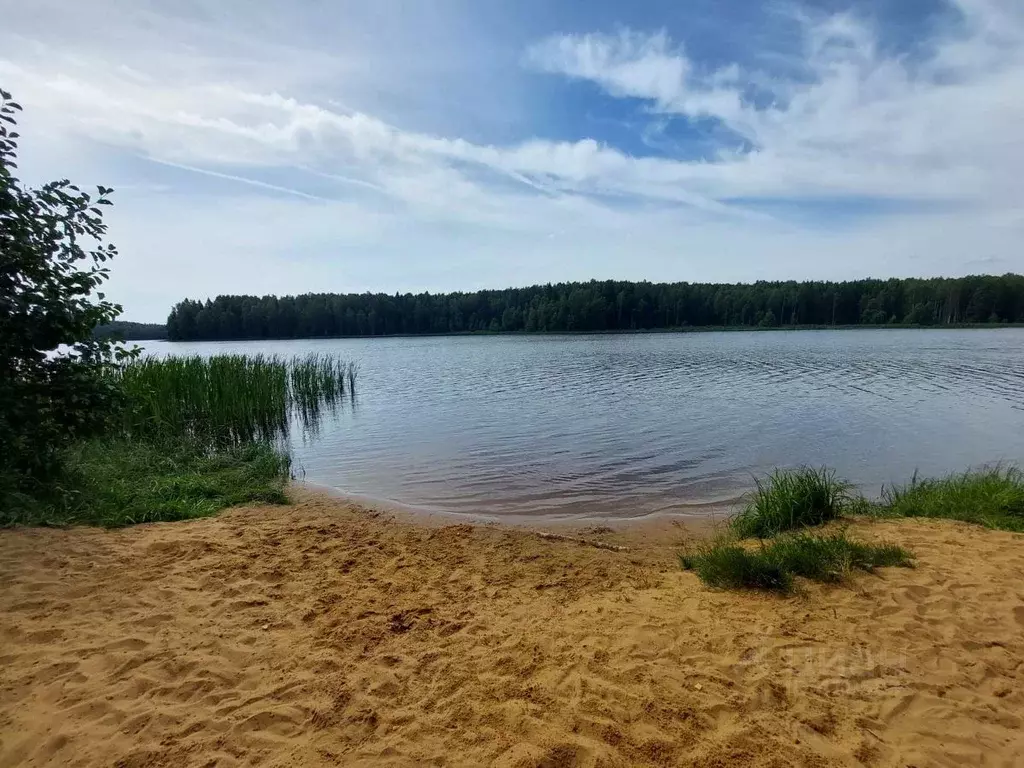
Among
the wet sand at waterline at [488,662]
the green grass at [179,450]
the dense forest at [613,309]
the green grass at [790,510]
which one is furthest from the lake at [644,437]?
the dense forest at [613,309]

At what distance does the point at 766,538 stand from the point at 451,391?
18.8 m

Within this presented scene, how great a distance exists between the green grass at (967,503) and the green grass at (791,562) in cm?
227

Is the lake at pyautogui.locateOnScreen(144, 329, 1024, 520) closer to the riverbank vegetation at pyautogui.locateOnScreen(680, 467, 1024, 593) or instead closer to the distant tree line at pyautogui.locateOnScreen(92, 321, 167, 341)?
the riverbank vegetation at pyautogui.locateOnScreen(680, 467, 1024, 593)

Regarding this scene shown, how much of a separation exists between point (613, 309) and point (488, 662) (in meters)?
96.8

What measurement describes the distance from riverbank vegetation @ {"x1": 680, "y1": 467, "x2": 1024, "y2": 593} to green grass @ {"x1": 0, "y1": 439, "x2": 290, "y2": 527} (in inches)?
266

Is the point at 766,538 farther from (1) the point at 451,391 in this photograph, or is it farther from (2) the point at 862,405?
(1) the point at 451,391

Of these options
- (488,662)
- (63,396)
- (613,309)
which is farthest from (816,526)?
(613,309)

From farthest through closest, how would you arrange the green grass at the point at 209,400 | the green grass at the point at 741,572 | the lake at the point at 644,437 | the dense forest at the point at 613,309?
the dense forest at the point at 613,309 → the green grass at the point at 209,400 → the lake at the point at 644,437 → the green grass at the point at 741,572

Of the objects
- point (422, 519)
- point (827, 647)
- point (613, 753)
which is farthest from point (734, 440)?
point (613, 753)

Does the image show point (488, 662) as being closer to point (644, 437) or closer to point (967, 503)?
point (967, 503)

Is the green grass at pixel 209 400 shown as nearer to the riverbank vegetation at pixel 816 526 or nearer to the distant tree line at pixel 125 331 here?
the distant tree line at pixel 125 331

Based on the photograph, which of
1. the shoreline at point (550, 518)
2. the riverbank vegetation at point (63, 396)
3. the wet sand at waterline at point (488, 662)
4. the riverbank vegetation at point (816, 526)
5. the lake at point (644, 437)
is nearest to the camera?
the wet sand at waterline at point (488, 662)

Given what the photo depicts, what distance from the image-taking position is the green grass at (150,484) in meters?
6.71

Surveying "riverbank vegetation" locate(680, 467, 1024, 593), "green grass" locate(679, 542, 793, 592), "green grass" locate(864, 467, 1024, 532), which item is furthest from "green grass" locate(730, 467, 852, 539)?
"green grass" locate(679, 542, 793, 592)
